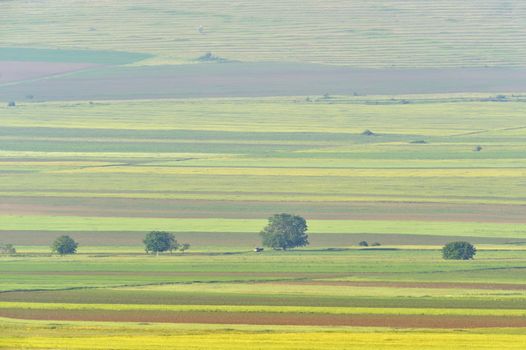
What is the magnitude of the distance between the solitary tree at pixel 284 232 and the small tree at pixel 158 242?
4.13 m

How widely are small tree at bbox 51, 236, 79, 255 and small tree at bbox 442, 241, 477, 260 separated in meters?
15.9

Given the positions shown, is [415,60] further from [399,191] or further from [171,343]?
[171,343]

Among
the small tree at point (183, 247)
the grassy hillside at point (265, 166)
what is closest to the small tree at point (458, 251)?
the grassy hillside at point (265, 166)

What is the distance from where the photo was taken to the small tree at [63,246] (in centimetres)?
7088

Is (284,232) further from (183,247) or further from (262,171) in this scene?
(262,171)

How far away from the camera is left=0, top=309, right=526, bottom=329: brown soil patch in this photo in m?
51.4

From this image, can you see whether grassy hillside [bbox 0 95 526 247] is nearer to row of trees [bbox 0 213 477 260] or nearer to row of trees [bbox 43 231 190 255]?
row of trees [bbox 0 213 477 260]

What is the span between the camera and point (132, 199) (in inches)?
3541

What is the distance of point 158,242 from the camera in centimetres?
7131

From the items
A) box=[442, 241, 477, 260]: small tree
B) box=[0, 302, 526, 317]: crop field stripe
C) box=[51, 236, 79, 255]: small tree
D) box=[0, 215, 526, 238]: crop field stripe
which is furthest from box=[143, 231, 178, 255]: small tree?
box=[0, 302, 526, 317]: crop field stripe

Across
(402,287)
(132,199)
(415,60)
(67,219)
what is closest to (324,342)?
(402,287)

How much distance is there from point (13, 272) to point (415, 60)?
108 meters

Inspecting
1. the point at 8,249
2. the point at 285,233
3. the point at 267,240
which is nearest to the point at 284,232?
the point at 285,233

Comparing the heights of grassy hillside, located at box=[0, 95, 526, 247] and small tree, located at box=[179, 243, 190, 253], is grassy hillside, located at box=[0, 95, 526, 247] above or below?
above
